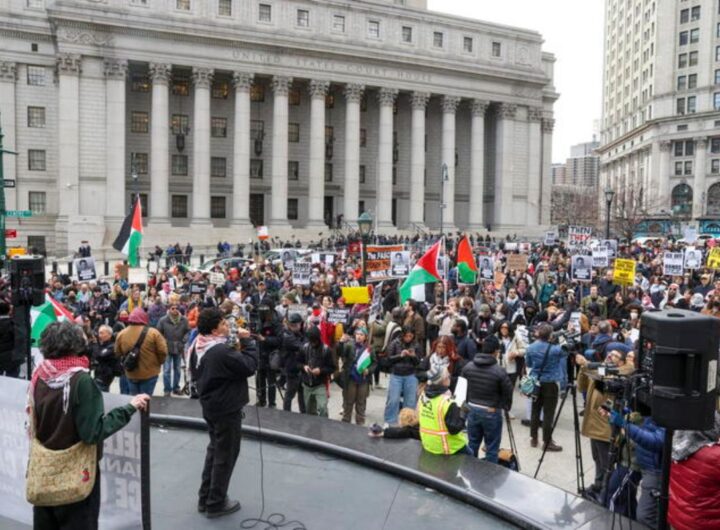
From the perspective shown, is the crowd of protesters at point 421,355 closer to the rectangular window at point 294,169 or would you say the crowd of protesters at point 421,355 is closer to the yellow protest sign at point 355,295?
the yellow protest sign at point 355,295

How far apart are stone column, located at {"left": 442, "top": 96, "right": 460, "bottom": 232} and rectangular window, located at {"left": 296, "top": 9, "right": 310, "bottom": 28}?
48.8 feet

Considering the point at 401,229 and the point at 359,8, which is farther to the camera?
the point at 401,229

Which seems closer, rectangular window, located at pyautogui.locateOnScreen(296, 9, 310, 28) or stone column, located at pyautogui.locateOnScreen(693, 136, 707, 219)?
rectangular window, located at pyautogui.locateOnScreen(296, 9, 310, 28)

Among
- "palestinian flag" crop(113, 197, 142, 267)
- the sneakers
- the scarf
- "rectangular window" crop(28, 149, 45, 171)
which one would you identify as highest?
"rectangular window" crop(28, 149, 45, 171)

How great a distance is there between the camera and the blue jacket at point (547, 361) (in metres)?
10.6

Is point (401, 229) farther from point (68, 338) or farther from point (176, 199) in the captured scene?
point (68, 338)

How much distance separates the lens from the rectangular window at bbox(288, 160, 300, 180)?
60688 millimetres

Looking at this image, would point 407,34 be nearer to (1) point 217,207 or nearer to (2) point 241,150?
(2) point 241,150

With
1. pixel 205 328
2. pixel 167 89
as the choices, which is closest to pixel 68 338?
pixel 205 328

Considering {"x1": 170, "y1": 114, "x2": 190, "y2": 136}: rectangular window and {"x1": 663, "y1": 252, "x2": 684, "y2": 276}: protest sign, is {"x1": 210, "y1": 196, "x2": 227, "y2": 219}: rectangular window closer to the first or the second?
{"x1": 170, "y1": 114, "x2": 190, "y2": 136}: rectangular window

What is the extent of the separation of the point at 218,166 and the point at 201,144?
5.56 meters

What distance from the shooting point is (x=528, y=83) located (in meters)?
65.1

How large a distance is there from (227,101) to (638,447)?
55891 mm

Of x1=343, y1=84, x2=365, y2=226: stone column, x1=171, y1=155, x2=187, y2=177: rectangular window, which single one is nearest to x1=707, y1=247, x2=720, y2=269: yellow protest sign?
x1=343, y1=84, x2=365, y2=226: stone column
